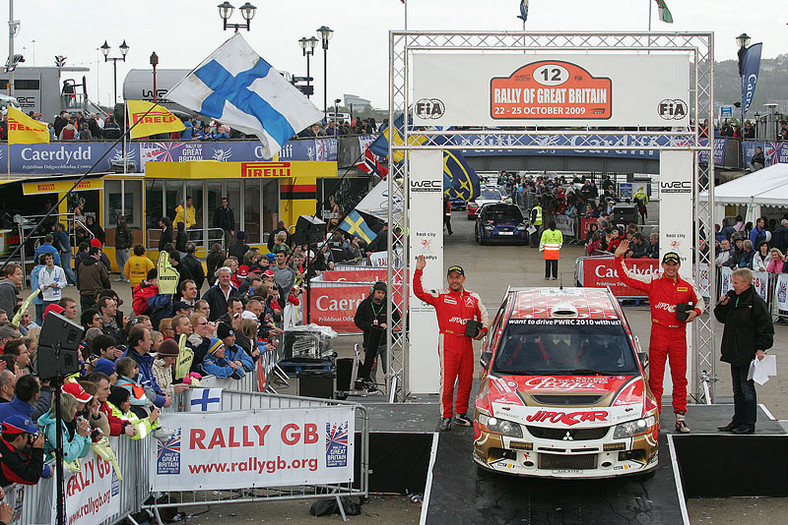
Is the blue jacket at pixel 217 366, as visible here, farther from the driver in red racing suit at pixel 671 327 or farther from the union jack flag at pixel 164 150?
the union jack flag at pixel 164 150

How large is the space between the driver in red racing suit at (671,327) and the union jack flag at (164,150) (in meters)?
22.0

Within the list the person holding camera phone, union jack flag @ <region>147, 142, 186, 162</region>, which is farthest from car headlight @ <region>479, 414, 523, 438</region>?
union jack flag @ <region>147, 142, 186, 162</region>

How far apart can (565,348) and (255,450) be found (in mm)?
3295

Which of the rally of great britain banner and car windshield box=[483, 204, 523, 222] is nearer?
the rally of great britain banner

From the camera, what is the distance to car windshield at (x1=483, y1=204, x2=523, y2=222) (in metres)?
39.2

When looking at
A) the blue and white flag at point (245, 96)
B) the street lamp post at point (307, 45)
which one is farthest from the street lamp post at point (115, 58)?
Result: the blue and white flag at point (245, 96)

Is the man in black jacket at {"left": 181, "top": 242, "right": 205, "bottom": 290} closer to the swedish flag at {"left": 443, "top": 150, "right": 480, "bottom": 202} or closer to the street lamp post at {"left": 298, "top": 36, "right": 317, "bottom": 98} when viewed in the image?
the swedish flag at {"left": 443, "top": 150, "right": 480, "bottom": 202}

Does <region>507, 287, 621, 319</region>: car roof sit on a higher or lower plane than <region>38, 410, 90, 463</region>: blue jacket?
higher

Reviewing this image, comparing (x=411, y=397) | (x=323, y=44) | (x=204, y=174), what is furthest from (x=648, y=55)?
(x=323, y=44)

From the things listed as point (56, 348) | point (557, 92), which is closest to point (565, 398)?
point (56, 348)

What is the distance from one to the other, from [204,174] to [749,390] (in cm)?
2116

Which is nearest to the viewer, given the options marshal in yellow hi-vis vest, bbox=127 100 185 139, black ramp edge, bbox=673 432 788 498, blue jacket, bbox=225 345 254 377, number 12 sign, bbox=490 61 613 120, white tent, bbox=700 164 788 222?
black ramp edge, bbox=673 432 788 498

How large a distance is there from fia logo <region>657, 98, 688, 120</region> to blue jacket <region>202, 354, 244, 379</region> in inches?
243

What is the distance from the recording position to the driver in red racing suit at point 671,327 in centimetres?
1148
